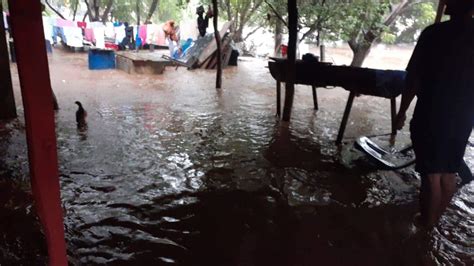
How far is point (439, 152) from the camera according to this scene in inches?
115

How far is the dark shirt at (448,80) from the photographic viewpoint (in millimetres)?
2770

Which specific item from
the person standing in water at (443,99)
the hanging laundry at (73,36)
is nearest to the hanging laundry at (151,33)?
the hanging laundry at (73,36)

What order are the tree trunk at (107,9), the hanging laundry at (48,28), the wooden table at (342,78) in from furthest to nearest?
the tree trunk at (107,9), the hanging laundry at (48,28), the wooden table at (342,78)

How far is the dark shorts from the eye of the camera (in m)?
2.90

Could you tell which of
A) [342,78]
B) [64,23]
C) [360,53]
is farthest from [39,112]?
[64,23]

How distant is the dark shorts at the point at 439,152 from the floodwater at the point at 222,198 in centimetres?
61

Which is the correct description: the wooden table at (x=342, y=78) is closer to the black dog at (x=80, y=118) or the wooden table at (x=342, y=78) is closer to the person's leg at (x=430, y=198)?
the person's leg at (x=430, y=198)

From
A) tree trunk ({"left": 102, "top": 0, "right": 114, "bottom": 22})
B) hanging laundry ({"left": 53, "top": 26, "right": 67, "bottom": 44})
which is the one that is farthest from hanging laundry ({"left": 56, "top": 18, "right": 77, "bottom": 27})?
tree trunk ({"left": 102, "top": 0, "right": 114, "bottom": 22})

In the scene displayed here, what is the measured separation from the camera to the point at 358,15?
9836 mm

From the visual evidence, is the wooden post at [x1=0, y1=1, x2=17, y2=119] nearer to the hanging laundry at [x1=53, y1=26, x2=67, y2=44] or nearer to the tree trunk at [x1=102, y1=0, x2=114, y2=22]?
the hanging laundry at [x1=53, y1=26, x2=67, y2=44]

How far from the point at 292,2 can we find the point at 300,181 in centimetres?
311

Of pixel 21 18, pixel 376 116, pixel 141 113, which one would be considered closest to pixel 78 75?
pixel 141 113

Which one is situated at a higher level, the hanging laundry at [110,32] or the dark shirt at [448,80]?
the hanging laundry at [110,32]

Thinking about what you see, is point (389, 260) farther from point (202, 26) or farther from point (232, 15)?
point (232, 15)
